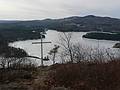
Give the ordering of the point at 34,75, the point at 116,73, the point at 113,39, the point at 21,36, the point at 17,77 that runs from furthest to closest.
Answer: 1. the point at 21,36
2. the point at 113,39
3. the point at 34,75
4. the point at 17,77
5. the point at 116,73

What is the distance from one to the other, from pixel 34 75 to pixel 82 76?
182 cm

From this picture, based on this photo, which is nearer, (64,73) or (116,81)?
(116,81)

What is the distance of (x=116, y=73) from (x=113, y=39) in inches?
2259

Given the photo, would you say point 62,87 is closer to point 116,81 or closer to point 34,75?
point 116,81

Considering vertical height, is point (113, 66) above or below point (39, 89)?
above

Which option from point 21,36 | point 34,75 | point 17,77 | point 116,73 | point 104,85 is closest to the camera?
point 104,85

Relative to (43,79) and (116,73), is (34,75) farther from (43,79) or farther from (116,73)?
(116,73)

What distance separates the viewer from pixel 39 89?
6453 millimetres

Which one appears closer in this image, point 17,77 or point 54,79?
point 54,79

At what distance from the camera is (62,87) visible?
21.2 feet

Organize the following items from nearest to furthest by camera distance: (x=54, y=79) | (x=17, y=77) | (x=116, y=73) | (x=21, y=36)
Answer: (x=116, y=73) < (x=54, y=79) < (x=17, y=77) < (x=21, y=36)

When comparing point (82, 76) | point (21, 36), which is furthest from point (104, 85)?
point (21, 36)

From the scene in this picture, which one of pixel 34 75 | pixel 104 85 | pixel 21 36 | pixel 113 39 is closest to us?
pixel 104 85

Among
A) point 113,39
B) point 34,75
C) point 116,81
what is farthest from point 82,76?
point 113,39
